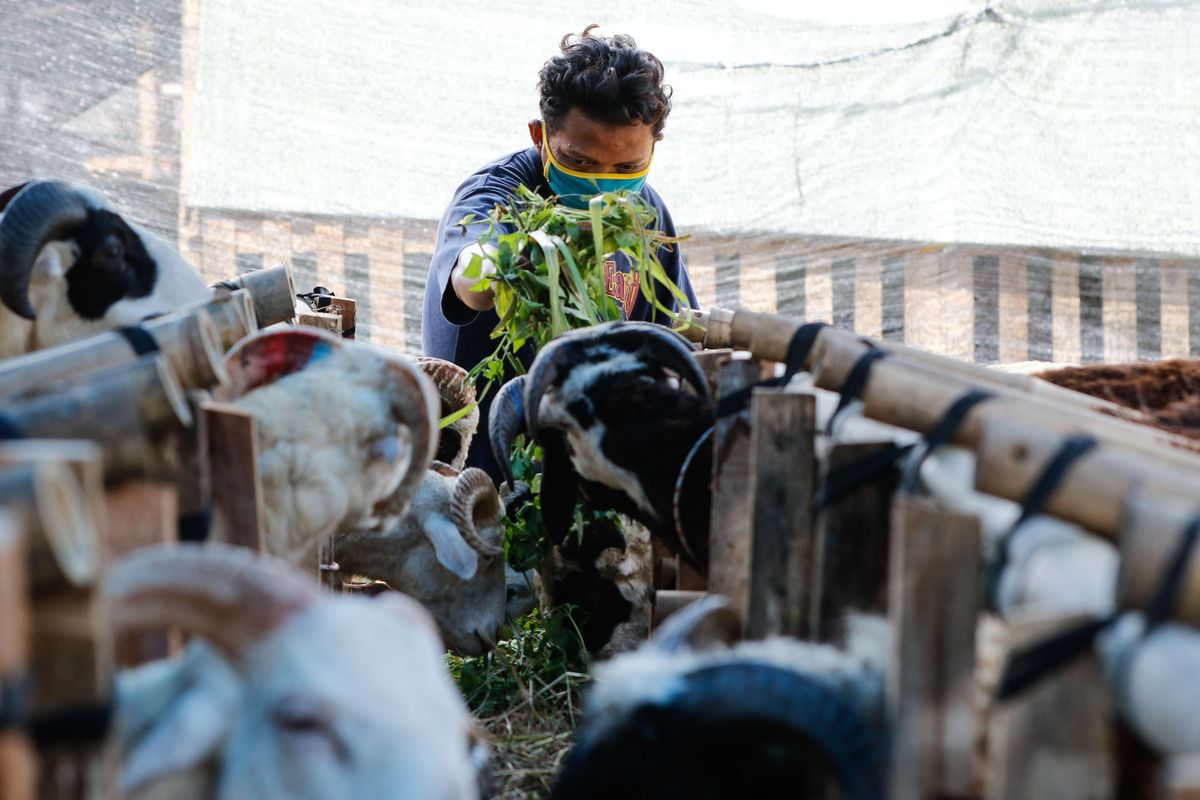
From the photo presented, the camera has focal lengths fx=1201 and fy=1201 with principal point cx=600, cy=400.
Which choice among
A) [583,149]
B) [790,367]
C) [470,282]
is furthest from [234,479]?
[583,149]

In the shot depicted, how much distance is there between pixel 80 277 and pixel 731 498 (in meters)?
1.76

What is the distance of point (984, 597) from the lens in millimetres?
1878

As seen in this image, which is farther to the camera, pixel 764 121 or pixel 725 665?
pixel 764 121

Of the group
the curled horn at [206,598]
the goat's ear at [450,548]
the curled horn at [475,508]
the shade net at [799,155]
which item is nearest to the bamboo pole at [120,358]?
the curled horn at [206,598]

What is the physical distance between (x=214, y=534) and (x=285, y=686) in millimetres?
784

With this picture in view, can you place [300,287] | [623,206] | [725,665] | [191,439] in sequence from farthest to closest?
[300,287] → [623,206] → [191,439] → [725,665]

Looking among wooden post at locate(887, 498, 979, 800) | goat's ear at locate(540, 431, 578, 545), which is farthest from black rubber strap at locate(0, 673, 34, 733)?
goat's ear at locate(540, 431, 578, 545)

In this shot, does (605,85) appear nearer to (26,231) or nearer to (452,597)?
(452,597)

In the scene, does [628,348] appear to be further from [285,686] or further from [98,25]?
[98,25]

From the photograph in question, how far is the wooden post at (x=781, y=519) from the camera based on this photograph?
7.30 feet

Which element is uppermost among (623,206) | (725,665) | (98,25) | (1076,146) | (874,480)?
(98,25)

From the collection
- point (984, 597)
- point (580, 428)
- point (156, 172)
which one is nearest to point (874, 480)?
point (984, 597)

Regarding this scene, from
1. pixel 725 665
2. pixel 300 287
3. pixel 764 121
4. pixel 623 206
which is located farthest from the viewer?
pixel 764 121

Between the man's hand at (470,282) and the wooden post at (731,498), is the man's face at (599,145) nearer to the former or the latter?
the man's hand at (470,282)
